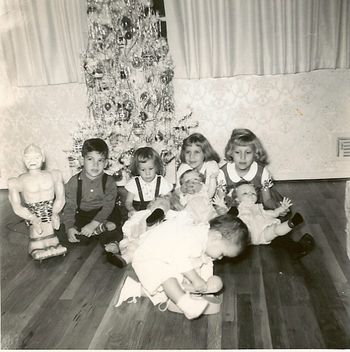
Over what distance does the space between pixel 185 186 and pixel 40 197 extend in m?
0.80

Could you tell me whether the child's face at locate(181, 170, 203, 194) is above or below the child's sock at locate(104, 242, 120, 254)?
above

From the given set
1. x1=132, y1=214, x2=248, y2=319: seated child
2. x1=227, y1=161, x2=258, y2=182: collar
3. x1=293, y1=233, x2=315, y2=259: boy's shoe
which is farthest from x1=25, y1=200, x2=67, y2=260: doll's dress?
x1=293, y1=233, x2=315, y2=259: boy's shoe

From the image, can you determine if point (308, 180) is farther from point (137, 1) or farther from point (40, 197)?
point (40, 197)

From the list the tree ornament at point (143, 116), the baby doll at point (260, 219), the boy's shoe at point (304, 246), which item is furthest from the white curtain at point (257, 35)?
the boy's shoe at point (304, 246)

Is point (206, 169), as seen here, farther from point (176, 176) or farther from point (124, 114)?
point (124, 114)

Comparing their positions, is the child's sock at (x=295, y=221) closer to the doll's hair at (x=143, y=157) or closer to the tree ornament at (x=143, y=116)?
the doll's hair at (x=143, y=157)

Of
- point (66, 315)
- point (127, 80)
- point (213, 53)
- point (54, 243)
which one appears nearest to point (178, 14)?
point (213, 53)

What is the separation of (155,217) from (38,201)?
2.00ft

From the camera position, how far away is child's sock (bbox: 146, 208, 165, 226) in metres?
2.07

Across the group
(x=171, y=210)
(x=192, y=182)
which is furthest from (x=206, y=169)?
(x=171, y=210)

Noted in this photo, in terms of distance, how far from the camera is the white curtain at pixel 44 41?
298 cm

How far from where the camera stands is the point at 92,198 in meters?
2.40

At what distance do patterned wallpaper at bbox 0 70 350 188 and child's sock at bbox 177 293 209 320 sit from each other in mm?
2070

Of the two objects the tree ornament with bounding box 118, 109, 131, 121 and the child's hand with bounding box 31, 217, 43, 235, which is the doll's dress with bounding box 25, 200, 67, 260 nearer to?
the child's hand with bounding box 31, 217, 43, 235
